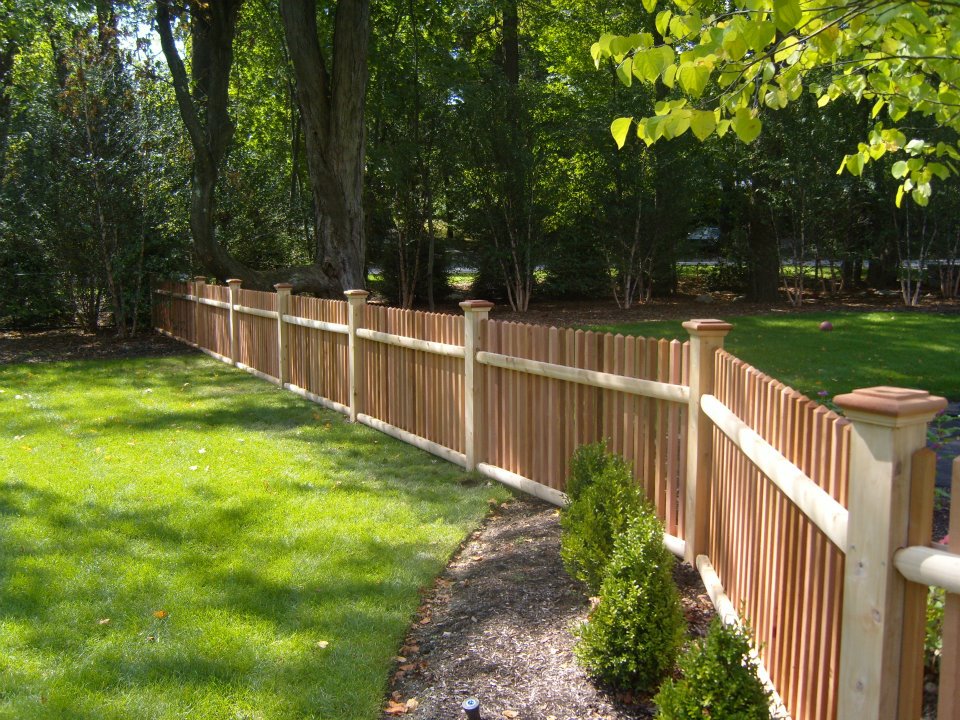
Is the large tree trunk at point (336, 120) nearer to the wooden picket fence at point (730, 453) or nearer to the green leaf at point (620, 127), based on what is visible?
the wooden picket fence at point (730, 453)

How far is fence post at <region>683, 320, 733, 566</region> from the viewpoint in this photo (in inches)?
170

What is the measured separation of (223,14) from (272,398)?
8055 millimetres

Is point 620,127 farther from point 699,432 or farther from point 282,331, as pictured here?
point 282,331

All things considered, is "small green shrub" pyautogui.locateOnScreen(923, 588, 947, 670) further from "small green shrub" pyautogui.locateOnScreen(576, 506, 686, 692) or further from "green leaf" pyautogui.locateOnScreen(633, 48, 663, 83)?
"green leaf" pyautogui.locateOnScreen(633, 48, 663, 83)

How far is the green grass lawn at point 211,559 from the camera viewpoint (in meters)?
3.53

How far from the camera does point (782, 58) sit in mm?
4719

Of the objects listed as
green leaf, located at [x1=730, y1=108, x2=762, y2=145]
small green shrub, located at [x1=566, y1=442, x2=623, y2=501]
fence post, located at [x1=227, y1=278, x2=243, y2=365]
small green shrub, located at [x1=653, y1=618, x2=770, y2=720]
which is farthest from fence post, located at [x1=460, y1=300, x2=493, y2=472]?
fence post, located at [x1=227, y1=278, x2=243, y2=365]

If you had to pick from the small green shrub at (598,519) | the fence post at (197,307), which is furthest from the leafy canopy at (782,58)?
the fence post at (197,307)

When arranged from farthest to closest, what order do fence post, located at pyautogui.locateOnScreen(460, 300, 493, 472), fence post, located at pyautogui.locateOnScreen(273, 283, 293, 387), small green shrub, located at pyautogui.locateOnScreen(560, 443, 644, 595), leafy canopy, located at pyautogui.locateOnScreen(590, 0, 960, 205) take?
fence post, located at pyautogui.locateOnScreen(273, 283, 293, 387) → fence post, located at pyautogui.locateOnScreen(460, 300, 493, 472) → small green shrub, located at pyautogui.locateOnScreen(560, 443, 644, 595) → leafy canopy, located at pyautogui.locateOnScreen(590, 0, 960, 205)

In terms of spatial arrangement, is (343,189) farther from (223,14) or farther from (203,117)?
(203,117)

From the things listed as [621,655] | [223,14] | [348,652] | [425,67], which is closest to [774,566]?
[621,655]

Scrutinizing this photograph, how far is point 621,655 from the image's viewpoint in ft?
11.0

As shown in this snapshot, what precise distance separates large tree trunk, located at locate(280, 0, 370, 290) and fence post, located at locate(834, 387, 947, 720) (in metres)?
12.3

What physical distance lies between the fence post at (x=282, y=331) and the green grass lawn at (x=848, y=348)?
6059 mm
